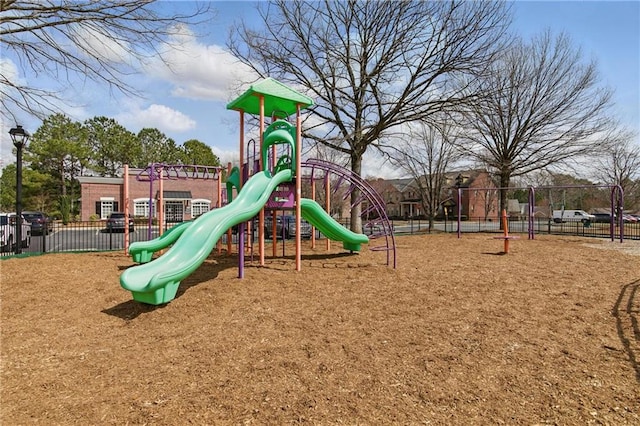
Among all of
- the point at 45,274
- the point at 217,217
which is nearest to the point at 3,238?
the point at 45,274

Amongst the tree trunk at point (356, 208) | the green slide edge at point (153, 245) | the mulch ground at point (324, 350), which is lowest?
the mulch ground at point (324, 350)

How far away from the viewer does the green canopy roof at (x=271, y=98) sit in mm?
8023

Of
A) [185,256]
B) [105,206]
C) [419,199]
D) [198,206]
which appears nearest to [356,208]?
[185,256]

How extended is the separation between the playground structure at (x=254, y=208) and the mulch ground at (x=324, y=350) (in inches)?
22.3

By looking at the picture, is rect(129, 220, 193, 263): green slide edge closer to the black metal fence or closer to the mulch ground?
the mulch ground

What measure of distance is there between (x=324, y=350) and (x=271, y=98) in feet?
19.7

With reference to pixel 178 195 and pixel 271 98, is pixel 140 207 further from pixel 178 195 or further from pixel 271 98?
pixel 271 98

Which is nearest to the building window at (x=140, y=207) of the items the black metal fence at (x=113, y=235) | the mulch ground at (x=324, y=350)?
the black metal fence at (x=113, y=235)

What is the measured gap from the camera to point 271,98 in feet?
28.0

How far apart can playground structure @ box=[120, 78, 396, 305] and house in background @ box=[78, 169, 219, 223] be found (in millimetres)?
29510

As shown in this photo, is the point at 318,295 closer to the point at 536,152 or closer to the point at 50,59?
the point at 50,59

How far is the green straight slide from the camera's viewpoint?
212 inches

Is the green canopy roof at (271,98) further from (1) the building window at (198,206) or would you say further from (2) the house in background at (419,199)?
(2) the house in background at (419,199)

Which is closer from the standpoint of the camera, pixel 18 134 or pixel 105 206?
pixel 18 134
